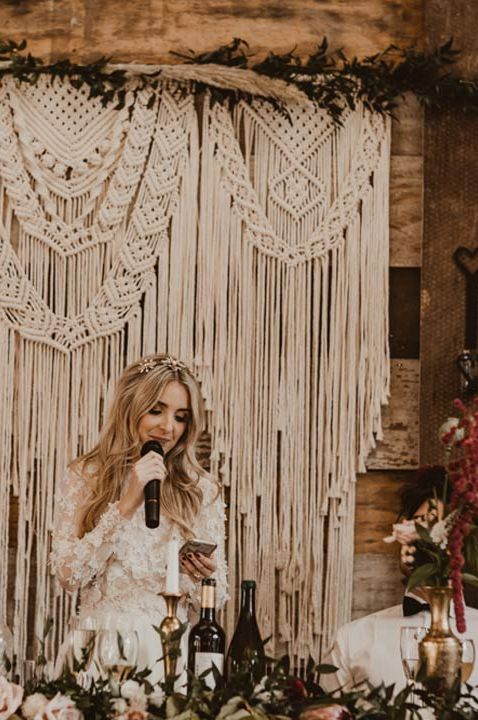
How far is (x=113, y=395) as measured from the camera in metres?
3.85

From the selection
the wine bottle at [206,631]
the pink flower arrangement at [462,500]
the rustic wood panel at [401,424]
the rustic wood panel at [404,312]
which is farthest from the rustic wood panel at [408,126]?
the pink flower arrangement at [462,500]

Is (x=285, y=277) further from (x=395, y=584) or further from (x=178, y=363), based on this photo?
(x=395, y=584)

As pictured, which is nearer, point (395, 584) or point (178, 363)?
point (178, 363)

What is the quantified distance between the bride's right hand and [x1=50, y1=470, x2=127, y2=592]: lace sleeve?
0.10 feet

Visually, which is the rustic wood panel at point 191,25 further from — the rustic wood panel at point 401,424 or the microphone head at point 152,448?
the microphone head at point 152,448

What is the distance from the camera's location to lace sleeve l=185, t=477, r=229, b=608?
337 centimetres

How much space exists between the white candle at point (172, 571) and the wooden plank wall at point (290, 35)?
5.62 feet

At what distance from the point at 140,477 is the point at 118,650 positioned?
43.9 inches

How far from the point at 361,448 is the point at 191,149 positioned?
1152mm

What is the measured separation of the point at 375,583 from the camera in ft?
12.6

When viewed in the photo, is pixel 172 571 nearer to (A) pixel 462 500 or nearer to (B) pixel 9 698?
(B) pixel 9 698

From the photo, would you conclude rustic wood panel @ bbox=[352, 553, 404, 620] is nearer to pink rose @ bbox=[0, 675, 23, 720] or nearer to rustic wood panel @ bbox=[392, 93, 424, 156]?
rustic wood panel @ bbox=[392, 93, 424, 156]

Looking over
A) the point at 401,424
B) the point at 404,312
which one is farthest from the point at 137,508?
the point at 404,312

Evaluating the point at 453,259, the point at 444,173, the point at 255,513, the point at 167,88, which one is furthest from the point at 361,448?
the point at 167,88
